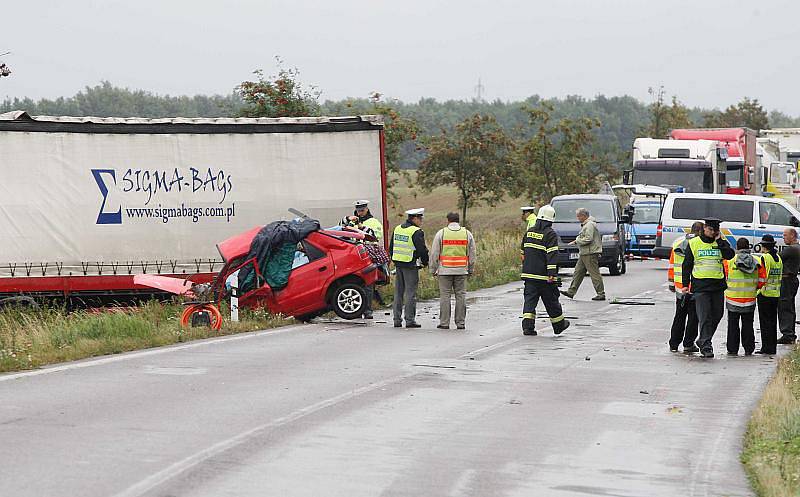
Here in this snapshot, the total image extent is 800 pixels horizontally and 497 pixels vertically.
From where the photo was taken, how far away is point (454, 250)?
58.7ft

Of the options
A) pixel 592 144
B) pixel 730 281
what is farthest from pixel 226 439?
pixel 592 144

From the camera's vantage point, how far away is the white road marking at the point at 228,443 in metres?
7.72

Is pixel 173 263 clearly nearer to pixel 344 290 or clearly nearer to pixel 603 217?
pixel 344 290

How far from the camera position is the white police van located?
96.8 feet

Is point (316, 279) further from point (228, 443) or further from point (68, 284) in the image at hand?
point (228, 443)

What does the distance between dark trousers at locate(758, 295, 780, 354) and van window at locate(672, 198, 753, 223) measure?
14430 millimetres

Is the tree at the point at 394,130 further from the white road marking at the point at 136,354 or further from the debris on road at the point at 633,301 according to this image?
the white road marking at the point at 136,354

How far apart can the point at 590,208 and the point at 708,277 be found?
1590 cm

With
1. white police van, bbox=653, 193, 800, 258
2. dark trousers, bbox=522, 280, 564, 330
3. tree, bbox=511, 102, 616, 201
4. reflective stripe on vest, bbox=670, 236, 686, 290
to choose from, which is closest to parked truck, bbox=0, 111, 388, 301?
dark trousers, bbox=522, 280, 564, 330

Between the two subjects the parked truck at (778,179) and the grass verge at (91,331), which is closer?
the grass verge at (91,331)

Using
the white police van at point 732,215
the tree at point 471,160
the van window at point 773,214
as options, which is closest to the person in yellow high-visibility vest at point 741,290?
the white police van at point 732,215

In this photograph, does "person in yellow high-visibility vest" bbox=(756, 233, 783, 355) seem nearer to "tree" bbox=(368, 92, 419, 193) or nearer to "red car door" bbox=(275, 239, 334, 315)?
"red car door" bbox=(275, 239, 334, 315)

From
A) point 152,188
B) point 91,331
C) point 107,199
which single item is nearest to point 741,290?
point 91,331

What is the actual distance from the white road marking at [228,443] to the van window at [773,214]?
63.2 feet
